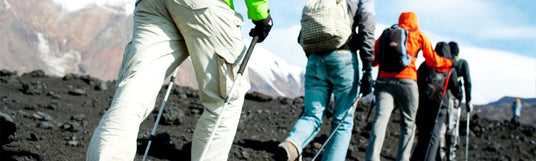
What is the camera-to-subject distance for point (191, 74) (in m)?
160

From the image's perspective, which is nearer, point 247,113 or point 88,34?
point 247,113

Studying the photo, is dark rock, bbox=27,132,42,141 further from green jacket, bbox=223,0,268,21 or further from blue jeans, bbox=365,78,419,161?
blue jeans, bbox=365,78,419,161

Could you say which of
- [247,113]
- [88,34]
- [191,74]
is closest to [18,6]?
[88,34]

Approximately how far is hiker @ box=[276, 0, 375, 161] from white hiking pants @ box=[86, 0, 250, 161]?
1.11 meters

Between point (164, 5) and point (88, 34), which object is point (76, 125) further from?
point (88, 34)

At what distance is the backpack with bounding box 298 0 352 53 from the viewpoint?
3738 mm

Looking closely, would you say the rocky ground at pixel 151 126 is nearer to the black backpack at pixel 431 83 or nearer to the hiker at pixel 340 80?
the black backpack at pixel 431 83

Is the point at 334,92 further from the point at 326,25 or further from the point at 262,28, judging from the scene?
the point at 262,28

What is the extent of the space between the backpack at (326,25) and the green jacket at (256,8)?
1.08 m

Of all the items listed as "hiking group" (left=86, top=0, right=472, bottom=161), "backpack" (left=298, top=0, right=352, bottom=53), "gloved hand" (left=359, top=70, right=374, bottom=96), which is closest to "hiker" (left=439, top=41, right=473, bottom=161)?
"hiking group" (left=86, top=0, right=472, bottom=161)

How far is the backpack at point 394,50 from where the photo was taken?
480cm

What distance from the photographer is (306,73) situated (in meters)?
4.11

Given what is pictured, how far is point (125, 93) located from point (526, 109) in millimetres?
71772

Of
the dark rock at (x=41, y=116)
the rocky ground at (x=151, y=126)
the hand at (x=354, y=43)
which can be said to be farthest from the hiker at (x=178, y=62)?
the dark rock at (x=41, y=116)
